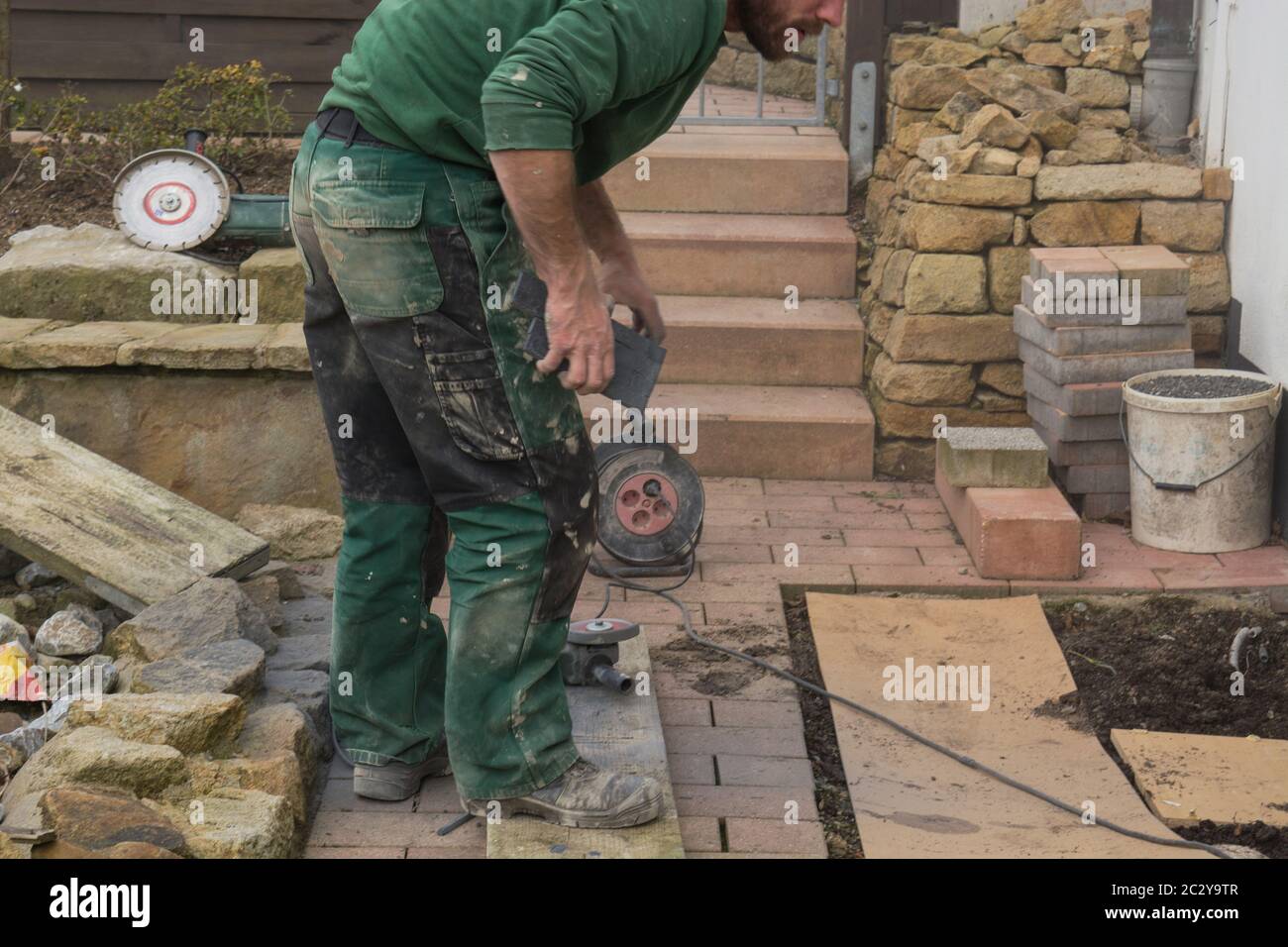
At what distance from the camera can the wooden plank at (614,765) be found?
10.2ft

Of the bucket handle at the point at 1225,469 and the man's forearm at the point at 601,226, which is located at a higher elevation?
the man's forearm at the point at 601,226

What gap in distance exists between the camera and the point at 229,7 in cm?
829

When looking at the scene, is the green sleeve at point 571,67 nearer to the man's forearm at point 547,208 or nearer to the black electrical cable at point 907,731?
the man's forearm at point 547,208

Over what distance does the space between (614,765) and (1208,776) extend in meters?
1.40

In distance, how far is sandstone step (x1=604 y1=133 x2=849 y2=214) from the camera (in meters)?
7.25

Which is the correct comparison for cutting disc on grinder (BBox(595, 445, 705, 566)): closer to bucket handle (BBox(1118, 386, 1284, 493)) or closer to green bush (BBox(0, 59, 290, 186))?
bucket handle (BBox(1118, 386, 1284, 493))

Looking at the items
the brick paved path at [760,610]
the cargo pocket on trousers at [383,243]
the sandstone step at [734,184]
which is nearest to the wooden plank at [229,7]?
the sandstone step at [734,184]

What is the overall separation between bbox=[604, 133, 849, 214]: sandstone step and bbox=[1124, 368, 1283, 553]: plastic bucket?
7.59 ft

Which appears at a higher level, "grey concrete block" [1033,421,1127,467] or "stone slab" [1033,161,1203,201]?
"stone slab" [1033,161,1203,201]

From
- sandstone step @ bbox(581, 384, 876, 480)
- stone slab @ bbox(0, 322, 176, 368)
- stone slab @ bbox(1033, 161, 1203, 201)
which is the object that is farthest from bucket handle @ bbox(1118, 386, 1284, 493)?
stone slab @ bbox(0, 322, 176, 368)

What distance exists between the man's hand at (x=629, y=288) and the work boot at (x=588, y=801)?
3.19ft

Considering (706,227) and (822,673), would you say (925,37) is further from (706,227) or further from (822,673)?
(822,673)

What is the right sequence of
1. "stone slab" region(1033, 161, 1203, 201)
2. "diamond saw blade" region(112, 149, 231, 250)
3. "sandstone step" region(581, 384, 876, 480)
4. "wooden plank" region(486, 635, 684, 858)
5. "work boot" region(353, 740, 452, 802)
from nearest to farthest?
"wooden plank" region(486, 635, 684, 858) → "work boot" region(353, 740, 452, 802) → "diamond saw blade" region(112, 149, 231, 250) → "stone slab" region(1033, 161, 1203, 201) → "sandstone step" region(581, 384, 876, 480)
